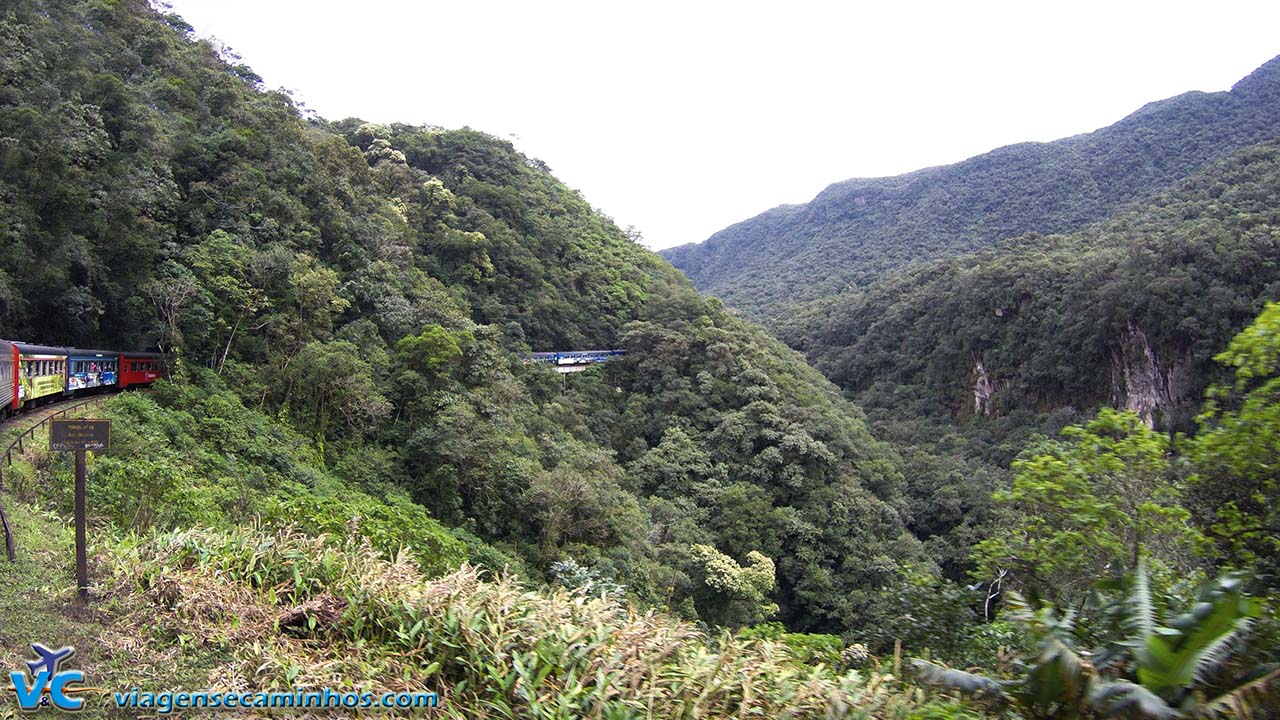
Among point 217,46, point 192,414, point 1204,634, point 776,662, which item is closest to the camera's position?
point 1204,634

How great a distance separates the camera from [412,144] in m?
34.2

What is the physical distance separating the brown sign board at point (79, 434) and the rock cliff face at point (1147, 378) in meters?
36.1

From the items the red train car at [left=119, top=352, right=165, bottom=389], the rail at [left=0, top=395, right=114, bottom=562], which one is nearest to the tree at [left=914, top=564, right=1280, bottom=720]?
the rail at [left=0, top=395, right=114, bottom=562]

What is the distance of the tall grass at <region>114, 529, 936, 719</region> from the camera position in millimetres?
2789

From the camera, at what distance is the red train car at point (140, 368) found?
13.8 m

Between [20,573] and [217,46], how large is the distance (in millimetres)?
26532

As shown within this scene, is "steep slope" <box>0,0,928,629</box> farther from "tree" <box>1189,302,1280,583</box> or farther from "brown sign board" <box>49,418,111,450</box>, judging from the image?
"tree" <box>1189,302,1280,583</box>

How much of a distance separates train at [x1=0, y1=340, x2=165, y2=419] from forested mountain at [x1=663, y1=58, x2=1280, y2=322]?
2067 inches

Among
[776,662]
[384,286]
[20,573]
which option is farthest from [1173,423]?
[20,573]

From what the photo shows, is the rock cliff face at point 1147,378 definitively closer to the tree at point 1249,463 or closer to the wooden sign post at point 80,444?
the tree at point 1249,463

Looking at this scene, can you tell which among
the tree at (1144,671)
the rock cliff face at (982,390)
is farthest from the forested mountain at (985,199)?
the tree at (1144,671)

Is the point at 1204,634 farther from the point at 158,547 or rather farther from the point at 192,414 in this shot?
the point at 192,414

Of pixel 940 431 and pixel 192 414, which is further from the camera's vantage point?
pixel 940 431

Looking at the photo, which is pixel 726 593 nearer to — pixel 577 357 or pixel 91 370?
pixel 577 357
